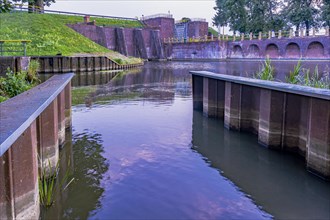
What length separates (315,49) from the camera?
52.0 metres

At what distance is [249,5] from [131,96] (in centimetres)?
5374

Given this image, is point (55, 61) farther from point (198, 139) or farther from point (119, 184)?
point (119, 184)

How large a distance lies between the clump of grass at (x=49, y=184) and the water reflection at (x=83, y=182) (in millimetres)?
112

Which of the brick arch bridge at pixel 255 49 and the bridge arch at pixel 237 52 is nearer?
the brick arch bridge at pixel 255 49

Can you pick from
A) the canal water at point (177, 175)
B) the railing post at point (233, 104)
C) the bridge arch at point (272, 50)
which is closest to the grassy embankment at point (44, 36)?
the canal water at point (177, 175)

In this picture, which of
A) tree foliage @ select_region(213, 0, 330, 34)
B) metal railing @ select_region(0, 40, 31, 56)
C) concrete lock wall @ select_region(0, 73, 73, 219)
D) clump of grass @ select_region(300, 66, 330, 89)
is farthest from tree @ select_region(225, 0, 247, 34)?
concrete lock wall @ select_region(0, 73, 73, 219)

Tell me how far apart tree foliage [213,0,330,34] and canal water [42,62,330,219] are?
166ft

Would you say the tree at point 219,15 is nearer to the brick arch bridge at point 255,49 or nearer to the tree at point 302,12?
the brick arch bridge at point 255,49

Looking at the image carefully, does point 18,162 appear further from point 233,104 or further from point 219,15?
point 219,15

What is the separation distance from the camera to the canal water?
18.3ft

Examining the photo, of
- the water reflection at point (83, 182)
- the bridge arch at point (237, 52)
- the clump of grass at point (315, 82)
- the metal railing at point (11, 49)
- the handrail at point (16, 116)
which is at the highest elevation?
the bridge arch at point (237, 52)

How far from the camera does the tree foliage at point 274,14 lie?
58.2 meters

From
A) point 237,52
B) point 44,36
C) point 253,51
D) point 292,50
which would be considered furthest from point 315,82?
point 237,52

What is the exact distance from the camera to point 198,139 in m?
9.98
